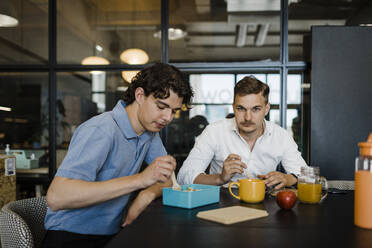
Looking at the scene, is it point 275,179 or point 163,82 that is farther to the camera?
point 275,179

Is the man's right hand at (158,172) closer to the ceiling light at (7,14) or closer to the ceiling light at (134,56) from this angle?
the ceiling light at (134,56)

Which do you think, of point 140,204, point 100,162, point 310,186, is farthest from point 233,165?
point 100,162

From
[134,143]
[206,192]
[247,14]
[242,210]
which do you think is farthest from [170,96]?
[247,14]

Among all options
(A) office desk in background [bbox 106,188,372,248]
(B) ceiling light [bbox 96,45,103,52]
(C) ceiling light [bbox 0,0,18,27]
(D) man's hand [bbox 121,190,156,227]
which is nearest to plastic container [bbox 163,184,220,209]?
(A) office desk in background [bbox 106,188,372,248]

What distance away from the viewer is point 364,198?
41.1 inches

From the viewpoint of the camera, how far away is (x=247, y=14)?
3.69 metres

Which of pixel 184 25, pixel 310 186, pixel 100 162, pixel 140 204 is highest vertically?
pixel 184 25

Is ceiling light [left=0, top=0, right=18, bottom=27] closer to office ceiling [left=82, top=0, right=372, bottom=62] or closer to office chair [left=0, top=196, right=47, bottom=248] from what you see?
office ceiling [left=82, top=0, right=372, bottom=62]

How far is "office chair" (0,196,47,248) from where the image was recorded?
1156mm

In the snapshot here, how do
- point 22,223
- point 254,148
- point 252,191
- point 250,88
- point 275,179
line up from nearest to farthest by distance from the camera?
1. point 22,223
2. point 252,191
3. point 275,179
4. point 250,88
5. point 254,148

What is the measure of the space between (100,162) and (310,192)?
2.92 feet

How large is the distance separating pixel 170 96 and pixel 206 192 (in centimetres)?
47

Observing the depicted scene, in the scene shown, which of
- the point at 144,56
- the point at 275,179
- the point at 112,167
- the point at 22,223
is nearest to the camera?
the point at 22,223

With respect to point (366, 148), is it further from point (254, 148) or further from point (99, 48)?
point (99, 48)
